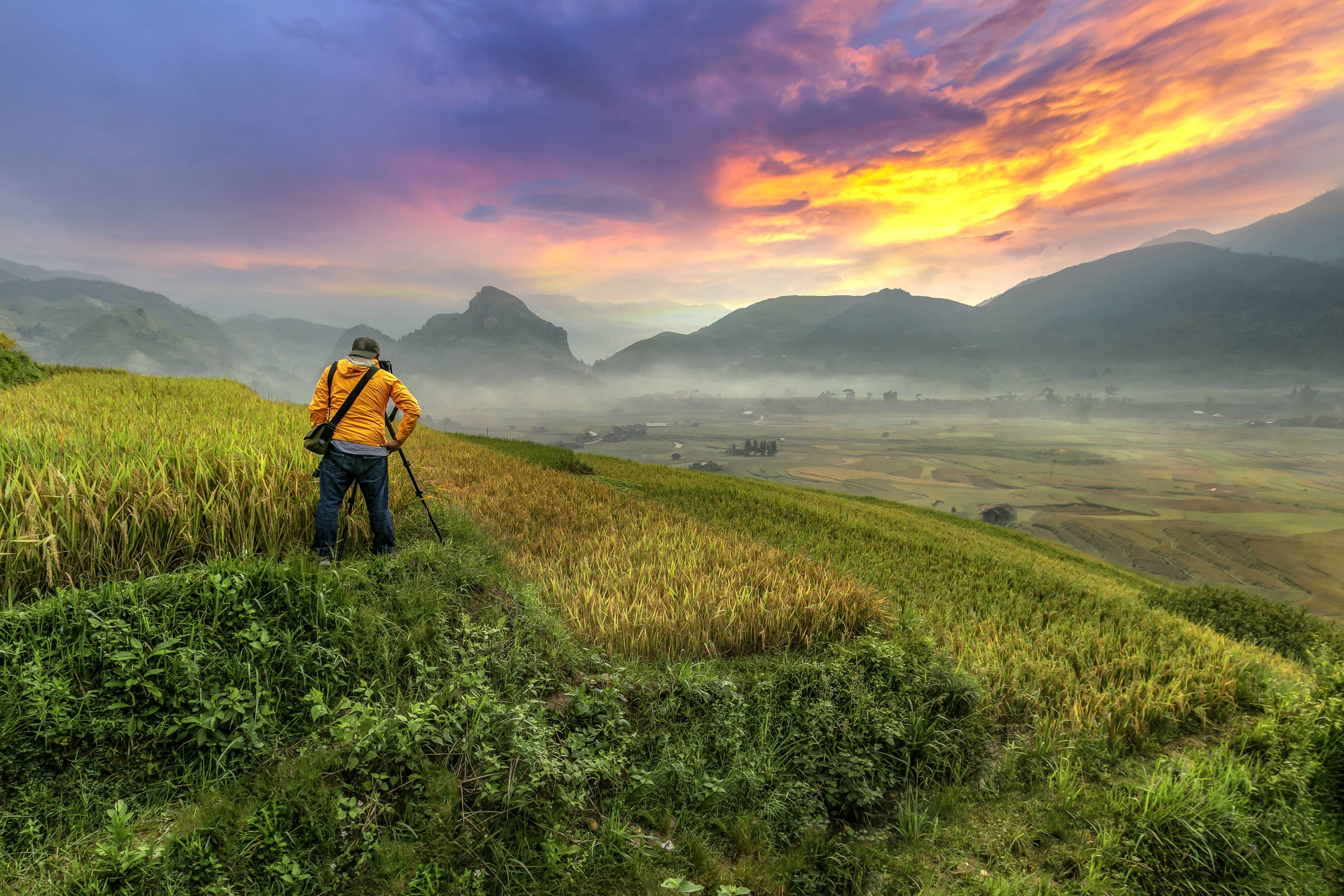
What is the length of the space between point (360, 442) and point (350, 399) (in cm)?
50

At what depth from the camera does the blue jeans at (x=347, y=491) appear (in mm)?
5398

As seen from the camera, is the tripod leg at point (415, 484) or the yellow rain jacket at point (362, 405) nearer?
the yellow rain jacket at point (362, 405)

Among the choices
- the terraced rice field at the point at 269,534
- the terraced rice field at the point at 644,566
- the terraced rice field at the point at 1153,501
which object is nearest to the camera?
the terraced rice field at the point at 269,534

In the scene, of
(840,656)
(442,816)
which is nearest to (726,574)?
(840,656)

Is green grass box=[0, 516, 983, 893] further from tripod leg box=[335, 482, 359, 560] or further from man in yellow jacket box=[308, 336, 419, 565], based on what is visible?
tripod leg box=[335, 482, 359, 560]

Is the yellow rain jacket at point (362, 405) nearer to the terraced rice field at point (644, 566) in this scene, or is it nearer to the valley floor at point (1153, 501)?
the terraced rice field at point (644, 566)

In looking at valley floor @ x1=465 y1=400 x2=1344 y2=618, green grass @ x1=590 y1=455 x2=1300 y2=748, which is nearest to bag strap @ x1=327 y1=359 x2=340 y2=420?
green grass @ x1=590 y1=455 x2=1300 y2=748

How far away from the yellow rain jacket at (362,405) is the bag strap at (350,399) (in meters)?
0.03

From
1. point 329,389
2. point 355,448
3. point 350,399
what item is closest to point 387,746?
point 355,448

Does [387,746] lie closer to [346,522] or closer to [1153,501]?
[346,522]

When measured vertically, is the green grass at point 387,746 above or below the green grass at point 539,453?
below

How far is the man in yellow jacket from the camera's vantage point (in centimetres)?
543

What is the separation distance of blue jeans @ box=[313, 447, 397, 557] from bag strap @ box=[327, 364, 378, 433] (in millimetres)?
300

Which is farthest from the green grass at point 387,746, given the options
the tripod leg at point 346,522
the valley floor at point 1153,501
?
the valley floor at point 1153,501
